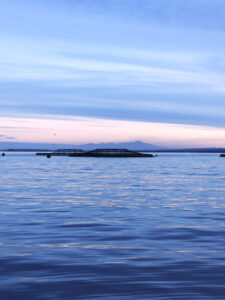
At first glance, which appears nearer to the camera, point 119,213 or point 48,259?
point 48,259

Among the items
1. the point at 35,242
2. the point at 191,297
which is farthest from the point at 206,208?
the point at 191,297

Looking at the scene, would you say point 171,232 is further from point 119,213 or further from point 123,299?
point 123,299

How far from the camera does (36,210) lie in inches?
915

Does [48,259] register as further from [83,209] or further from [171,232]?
[83,209]

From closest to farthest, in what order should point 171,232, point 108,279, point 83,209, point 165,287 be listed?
1. point 165,287
2. point 108,279
3. point 171,232
4. point 83,209

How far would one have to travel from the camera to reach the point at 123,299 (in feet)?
28.6

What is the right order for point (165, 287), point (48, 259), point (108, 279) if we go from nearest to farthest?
1. point (165, 287)
2. point (108, 279)
3. point (48, 259)

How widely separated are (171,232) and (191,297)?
7.78 meters

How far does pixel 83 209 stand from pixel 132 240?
9.10m

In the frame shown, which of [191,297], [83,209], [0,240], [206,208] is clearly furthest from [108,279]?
[206,208]

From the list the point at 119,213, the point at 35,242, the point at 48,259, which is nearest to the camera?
the point at 48,259

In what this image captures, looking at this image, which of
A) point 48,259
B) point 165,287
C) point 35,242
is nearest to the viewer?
point 165,287

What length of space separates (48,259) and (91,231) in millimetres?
5041

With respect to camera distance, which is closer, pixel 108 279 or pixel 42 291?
pixel 42 291
